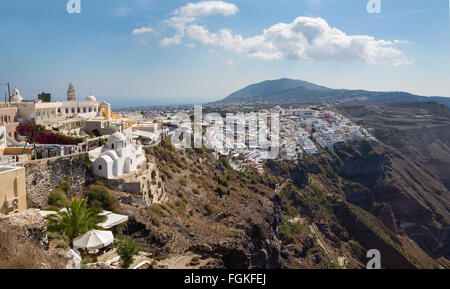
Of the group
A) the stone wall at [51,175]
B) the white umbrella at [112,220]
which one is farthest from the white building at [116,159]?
the white umbrella at [112,220]

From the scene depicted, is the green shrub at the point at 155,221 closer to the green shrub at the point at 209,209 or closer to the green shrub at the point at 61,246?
the green shrub at the point at 61,246

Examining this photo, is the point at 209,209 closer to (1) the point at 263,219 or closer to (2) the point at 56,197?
(1) the point at 263,219

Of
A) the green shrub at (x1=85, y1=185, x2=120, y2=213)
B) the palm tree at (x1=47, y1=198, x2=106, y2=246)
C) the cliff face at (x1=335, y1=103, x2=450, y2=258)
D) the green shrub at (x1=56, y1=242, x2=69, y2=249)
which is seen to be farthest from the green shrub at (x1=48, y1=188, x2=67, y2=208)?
the cliff face at (x1=335, y1=103, x2=450, y2=258)

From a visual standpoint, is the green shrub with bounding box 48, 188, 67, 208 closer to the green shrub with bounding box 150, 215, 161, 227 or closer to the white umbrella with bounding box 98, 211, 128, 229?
the white umbrella with bounding box 98, 211, 128, 229

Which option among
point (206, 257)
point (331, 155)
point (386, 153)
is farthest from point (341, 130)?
point (206, 257)

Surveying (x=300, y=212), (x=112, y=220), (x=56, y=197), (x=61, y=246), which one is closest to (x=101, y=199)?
(x=56, y=197)
